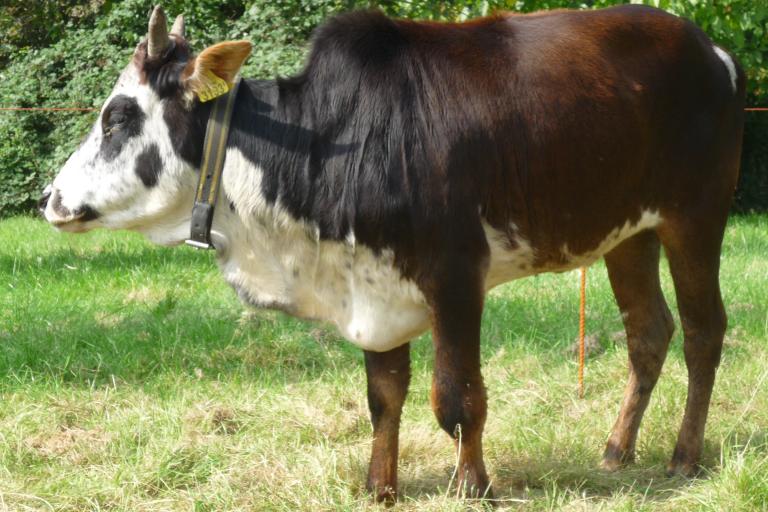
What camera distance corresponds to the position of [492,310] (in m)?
7.56

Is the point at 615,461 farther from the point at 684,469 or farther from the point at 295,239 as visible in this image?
the point at 295,239

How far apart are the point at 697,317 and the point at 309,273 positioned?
1.83 meters

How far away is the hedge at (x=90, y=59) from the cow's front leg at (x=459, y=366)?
9.65 metres

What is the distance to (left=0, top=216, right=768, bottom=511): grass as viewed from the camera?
14.5 feet

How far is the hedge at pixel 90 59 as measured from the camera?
1413 centimetres

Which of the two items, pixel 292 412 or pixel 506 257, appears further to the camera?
pixel 292 412

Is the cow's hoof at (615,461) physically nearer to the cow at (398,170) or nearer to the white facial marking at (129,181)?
the cow at (398,170)

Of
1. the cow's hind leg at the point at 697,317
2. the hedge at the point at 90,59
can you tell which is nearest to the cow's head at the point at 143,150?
the cow's hind leg at the point at 697,317

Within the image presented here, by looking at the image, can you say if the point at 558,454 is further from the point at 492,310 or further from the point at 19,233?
the point at 19,233

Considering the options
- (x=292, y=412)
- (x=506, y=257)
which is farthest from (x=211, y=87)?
(x=292, y=412)

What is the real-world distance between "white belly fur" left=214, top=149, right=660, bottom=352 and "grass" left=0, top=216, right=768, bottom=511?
2.30 ft

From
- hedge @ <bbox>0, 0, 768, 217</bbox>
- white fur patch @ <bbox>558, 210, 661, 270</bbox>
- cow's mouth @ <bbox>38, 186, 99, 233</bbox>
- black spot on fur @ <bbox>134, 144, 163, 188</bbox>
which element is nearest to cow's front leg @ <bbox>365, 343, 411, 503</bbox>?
white fur patch @ <bbox>558, 210, 661, 270</bbox>

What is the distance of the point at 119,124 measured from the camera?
416 cm

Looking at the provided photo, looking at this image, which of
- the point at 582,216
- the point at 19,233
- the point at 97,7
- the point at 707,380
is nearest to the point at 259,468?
the point at 582,216
